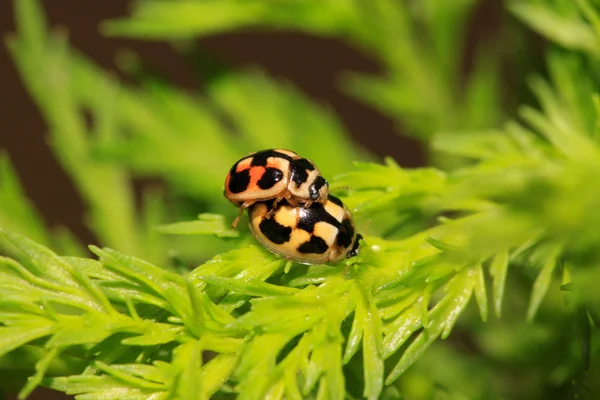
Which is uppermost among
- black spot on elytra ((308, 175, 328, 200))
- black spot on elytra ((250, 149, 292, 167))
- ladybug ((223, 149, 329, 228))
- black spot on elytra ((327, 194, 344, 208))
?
black spot on elytra ((250, 149, 292, 167))

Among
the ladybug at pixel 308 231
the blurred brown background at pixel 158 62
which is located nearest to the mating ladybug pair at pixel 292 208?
the ladybug at pixel 308 231

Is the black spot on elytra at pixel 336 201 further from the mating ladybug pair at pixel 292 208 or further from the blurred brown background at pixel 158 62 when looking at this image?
the blurred brown background at pixel 158 62

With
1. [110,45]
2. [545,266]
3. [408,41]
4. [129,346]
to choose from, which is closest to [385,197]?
[545,266]

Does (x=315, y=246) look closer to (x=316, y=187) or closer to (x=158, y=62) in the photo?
(x=316, y=187)

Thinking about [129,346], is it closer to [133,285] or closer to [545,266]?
[133,285]

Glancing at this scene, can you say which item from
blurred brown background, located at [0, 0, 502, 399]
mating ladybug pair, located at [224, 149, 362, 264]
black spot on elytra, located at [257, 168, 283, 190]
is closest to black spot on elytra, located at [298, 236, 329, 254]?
mating ladybug pair, located at [224, 149, 362, 264]

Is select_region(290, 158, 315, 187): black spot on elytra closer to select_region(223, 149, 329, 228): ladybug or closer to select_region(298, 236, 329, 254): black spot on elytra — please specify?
select_region(223, 149, 329, 228): ladybug

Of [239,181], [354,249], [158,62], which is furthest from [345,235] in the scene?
[158,62]
